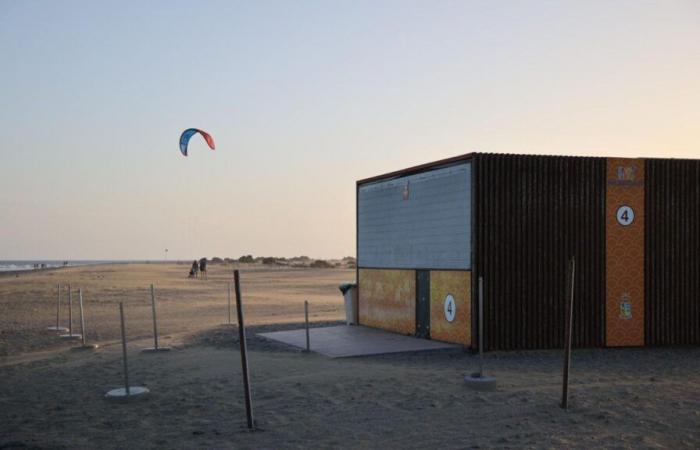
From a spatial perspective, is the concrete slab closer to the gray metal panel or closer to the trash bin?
the trash bin

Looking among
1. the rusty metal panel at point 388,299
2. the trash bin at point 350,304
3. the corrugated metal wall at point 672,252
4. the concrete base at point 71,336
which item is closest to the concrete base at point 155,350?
the concrete base at point 71,336

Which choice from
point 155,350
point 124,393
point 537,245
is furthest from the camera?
point 537,245

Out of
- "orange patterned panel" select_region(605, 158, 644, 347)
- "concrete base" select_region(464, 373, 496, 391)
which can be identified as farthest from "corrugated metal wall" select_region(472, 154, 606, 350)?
"concrete base" select_region(464, 373, 496, 391)

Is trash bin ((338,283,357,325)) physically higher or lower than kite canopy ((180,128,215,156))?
lower

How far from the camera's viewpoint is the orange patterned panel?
1496 cm

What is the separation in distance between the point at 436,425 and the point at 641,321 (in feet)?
28.7

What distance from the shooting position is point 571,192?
14.8 metres

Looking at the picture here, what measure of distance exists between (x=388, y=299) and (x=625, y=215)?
6022mm

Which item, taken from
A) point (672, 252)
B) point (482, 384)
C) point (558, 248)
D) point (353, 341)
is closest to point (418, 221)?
point (353, 341)

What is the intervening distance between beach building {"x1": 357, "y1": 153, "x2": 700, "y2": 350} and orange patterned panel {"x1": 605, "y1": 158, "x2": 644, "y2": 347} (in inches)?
0.8

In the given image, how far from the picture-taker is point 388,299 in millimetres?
18000

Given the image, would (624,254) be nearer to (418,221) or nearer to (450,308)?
(450,308)

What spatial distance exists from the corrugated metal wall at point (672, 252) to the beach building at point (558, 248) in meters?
0.02

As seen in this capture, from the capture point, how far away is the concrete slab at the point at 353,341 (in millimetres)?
14297
